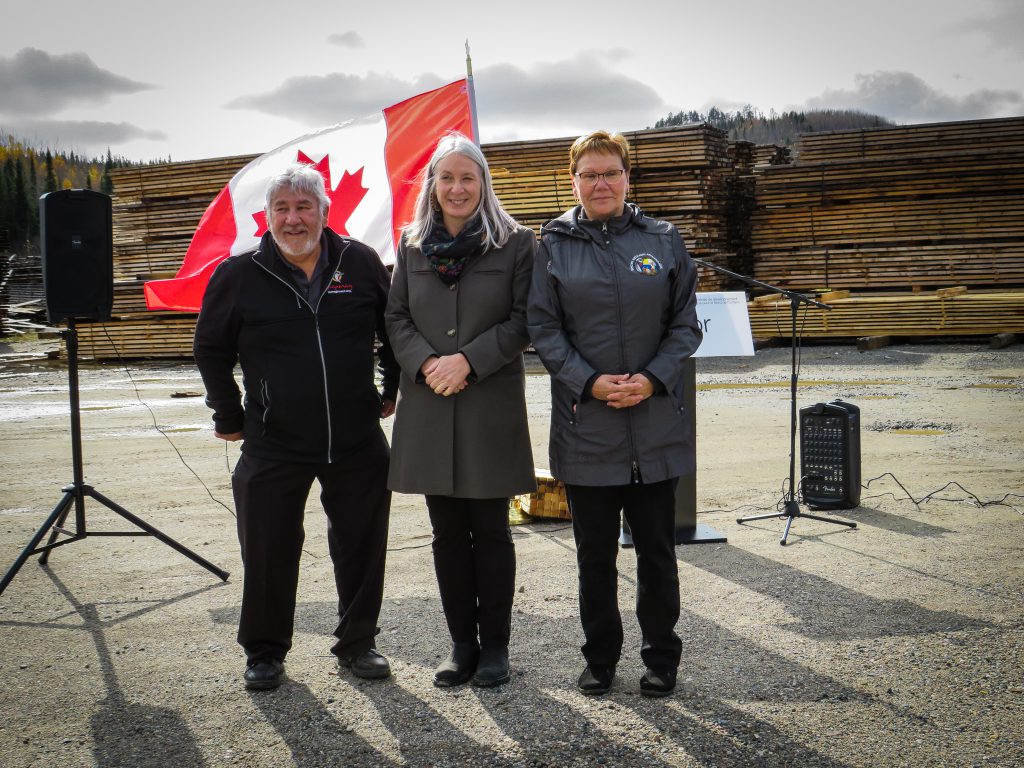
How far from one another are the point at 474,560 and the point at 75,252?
292cm

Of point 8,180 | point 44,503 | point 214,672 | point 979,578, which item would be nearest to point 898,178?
point 979,578

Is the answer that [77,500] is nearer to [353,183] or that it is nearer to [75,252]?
[75,252]

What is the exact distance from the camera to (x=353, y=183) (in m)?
6.23

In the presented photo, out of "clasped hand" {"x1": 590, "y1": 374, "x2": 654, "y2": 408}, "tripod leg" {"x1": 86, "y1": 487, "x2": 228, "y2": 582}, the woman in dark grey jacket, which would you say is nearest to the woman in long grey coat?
the woman in dark grey jacket

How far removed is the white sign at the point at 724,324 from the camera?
17.7 ft

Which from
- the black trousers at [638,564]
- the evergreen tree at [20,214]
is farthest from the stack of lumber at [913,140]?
the evergreen tree at [20,214]

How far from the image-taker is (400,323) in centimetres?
358

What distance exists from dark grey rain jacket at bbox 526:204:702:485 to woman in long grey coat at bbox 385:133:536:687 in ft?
0.54

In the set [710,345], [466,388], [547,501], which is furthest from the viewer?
[547,501]

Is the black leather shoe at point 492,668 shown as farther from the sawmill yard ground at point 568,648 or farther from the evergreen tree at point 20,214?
the evergreen tree at point 20,214

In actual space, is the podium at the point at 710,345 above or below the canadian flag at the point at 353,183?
below

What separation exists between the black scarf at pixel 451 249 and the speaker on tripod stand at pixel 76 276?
2.37m

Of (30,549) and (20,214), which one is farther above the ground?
(20,214)

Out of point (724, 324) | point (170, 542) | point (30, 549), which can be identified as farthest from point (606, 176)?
point (30, 549)
